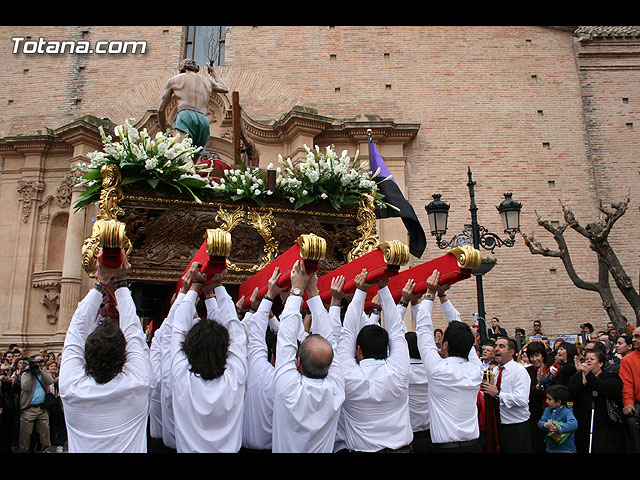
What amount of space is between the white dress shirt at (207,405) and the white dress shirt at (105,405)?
189mm

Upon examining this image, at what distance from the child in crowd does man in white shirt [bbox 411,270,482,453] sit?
1.79 m

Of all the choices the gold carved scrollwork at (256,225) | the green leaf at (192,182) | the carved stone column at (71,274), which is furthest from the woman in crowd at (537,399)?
the carved stone column at (71,274)

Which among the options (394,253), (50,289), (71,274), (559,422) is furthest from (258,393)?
(50,289)

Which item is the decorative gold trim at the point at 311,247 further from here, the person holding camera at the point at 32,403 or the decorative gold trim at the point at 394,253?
the person holding camera at the point at 32,403

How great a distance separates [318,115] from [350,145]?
1.16 meters

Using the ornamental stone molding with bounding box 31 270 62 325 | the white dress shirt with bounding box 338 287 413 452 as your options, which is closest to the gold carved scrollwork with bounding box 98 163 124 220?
the white dress shirt with bounding box 338 287 413 452

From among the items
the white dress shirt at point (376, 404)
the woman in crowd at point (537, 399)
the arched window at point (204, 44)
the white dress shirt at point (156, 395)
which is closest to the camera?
the white dress shirt at point (376, 404)

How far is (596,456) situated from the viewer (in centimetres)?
236

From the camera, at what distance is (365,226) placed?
198 inches

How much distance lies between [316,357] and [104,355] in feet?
3.84

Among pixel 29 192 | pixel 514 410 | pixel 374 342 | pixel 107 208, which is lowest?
pixel 514 410

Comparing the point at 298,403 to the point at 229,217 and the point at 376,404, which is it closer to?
the point at 376,404

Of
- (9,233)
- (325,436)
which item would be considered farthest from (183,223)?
(9,233)

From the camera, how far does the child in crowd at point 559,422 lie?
527 centimetres
